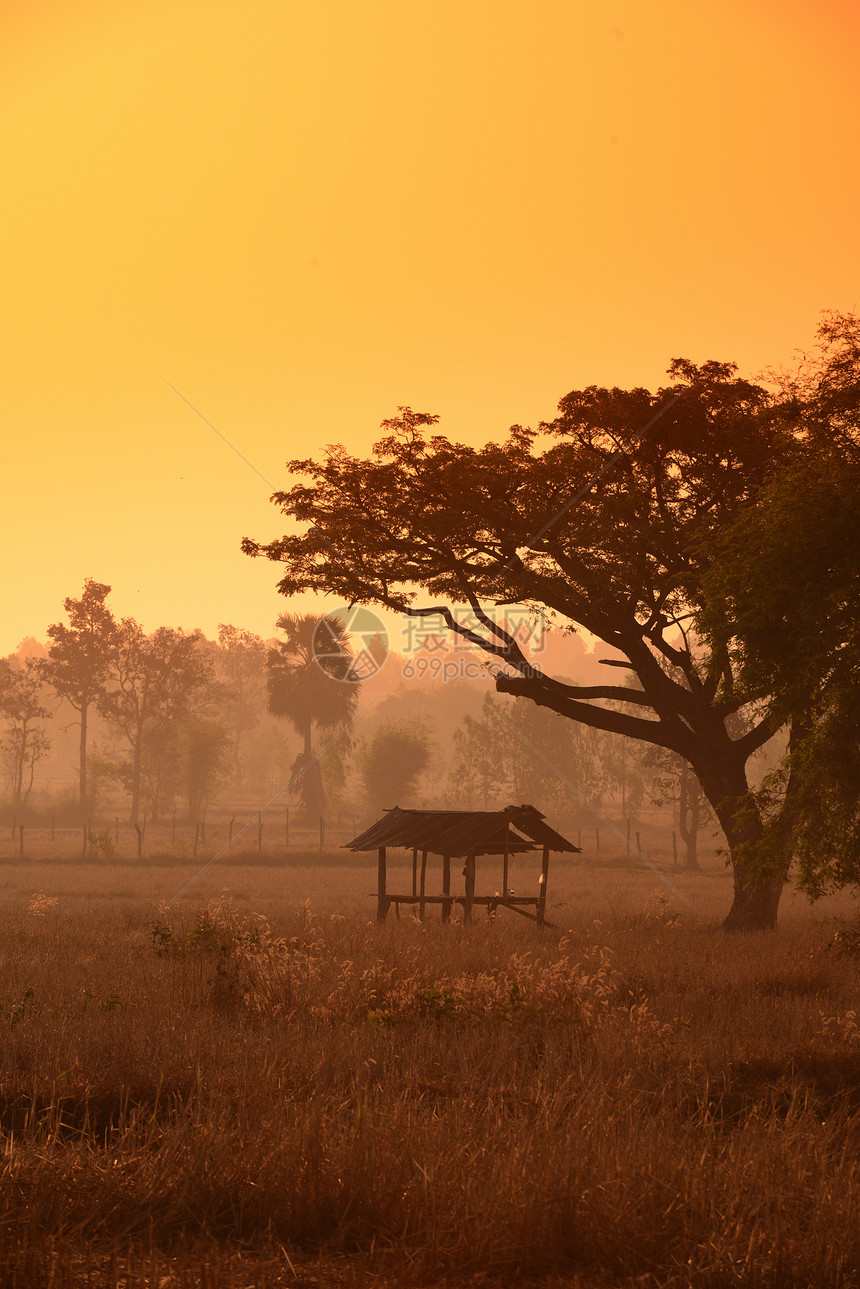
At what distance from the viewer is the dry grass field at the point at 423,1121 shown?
4.99 metres

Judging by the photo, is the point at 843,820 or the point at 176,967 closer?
the point at 843,820

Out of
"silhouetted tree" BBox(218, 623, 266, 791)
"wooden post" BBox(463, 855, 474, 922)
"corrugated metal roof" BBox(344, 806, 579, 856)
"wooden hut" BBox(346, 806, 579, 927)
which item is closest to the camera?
"wooden post" BBox(463, 855, 474, 922)

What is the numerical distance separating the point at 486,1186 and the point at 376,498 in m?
18.7

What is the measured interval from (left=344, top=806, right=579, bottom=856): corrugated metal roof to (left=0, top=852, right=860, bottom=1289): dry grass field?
21.2 feet

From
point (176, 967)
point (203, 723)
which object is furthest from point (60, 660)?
point (176, 967)

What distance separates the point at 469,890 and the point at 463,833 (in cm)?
124

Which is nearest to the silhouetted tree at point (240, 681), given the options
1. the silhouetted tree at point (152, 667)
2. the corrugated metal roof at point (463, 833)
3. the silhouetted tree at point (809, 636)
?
the silhouetted tree at point (152, 667)

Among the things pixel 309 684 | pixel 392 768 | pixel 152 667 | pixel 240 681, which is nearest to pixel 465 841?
pixel 392 768

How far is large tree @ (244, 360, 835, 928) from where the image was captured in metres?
21.5

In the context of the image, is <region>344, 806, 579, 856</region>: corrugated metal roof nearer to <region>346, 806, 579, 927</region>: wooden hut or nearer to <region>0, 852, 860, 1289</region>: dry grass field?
<region>346, 806, 579, 927</region>: wooden hut

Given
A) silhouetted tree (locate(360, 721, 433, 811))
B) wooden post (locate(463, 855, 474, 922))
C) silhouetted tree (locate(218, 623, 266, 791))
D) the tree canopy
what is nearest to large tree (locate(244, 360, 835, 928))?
the tree canopy

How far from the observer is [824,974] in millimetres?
14203

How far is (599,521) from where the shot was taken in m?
21.7

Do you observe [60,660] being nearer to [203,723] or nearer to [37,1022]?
[203,723]
